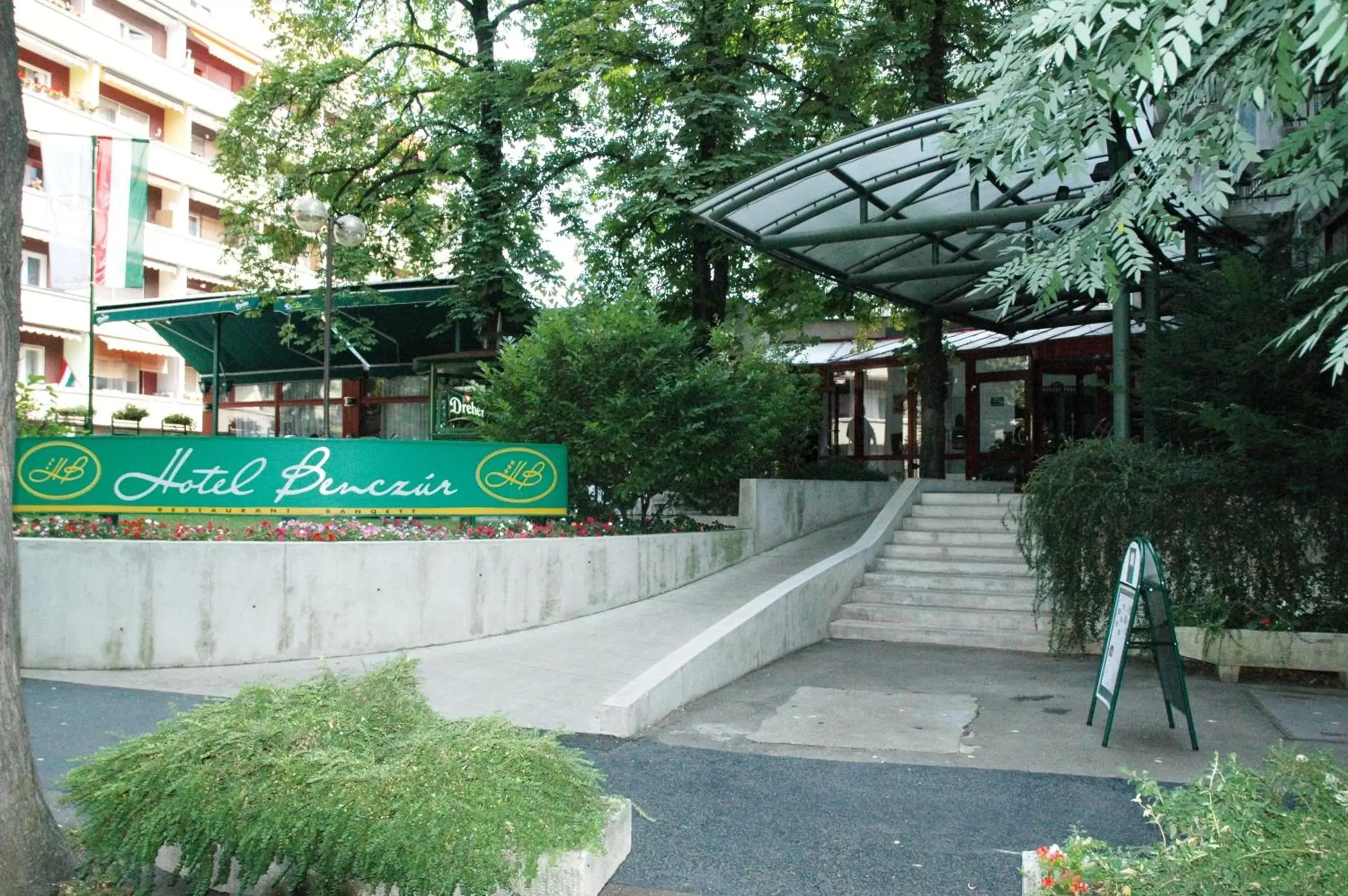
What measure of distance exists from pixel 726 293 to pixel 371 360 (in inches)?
511

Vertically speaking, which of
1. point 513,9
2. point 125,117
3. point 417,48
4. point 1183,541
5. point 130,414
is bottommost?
point 1183,541

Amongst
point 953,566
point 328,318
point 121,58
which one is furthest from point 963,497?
point 121,58

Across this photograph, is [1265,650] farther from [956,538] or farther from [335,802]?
[335,802]

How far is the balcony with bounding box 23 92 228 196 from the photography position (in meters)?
30.6

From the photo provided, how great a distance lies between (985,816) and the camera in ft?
17.5

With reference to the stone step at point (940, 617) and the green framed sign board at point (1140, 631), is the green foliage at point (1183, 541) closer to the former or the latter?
the stone step at point (940, 617)

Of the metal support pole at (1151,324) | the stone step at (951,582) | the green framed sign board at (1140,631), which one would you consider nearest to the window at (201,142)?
the stone step at (951,582)

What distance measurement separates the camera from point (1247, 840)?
3.23 metres

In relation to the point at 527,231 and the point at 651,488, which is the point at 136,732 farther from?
the point at 527,231

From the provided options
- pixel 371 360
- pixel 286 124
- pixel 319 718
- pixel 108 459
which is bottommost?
pixel 319 718

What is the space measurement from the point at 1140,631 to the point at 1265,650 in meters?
2.43

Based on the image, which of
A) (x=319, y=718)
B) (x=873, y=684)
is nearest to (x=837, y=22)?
(x=873, y=684)

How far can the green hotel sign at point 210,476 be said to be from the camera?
10.2 meters

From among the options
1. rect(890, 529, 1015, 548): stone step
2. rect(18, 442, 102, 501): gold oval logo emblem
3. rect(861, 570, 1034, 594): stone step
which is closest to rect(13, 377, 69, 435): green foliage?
rect(18, 442, 102, 501): gold oval logo emblem
